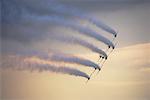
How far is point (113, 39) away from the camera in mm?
5398

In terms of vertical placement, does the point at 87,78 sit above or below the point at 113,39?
below

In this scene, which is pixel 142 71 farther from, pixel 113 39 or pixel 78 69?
pixel 78 69

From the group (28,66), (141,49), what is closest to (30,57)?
(28,66)

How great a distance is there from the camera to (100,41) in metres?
5.35

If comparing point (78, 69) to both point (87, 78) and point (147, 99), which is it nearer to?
point (87, 78)

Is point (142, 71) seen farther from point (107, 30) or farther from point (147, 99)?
point (107, 30)

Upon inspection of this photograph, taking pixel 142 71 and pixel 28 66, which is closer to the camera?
pixel 28 66

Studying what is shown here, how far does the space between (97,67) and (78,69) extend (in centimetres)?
36

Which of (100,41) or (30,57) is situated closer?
(30,57)

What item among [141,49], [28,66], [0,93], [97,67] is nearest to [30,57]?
[28,66]

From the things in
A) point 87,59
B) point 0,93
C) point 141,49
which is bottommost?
point 0,93

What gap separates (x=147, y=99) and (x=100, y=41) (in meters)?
1.28

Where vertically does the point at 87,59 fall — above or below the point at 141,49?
below

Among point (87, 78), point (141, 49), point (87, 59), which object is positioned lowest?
point (87, 78)
